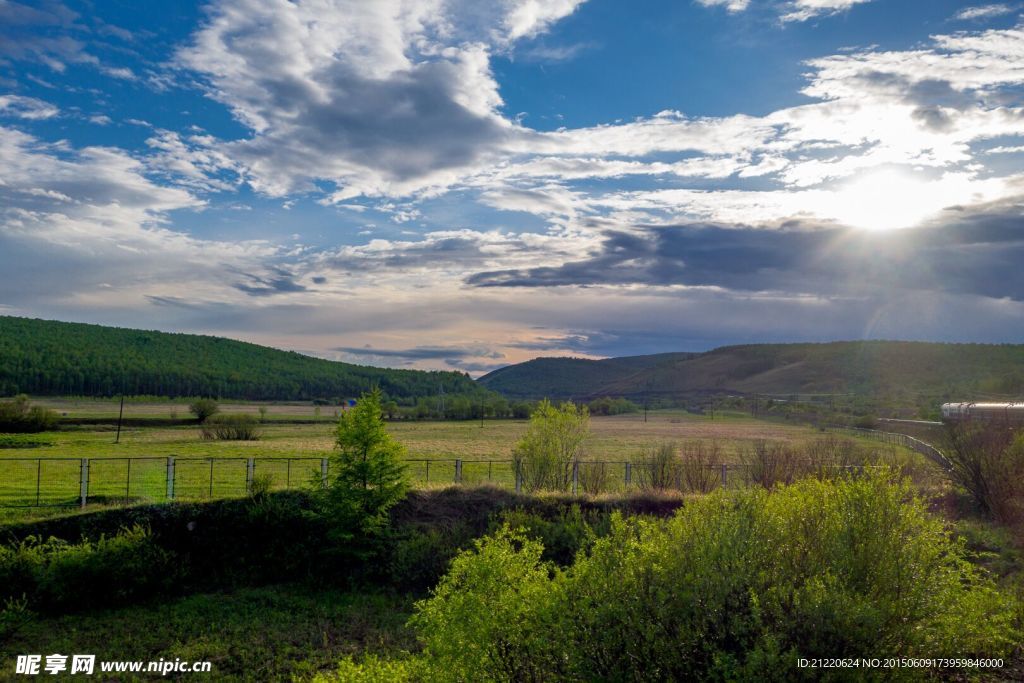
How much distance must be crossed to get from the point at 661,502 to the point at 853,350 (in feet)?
514

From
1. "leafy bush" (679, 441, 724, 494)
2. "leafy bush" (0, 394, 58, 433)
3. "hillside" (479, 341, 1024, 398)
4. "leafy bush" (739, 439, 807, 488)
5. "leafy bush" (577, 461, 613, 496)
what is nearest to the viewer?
"leafy bush" (739, 439, 807, 488)

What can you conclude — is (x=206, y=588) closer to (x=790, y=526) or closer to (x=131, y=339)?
(x=790, y=526)

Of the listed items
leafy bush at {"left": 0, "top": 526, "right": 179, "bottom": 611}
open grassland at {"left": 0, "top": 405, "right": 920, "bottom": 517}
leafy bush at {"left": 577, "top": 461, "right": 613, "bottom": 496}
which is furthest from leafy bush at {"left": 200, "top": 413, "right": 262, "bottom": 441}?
leafy bush at {"left": 0, "top": 526, "right": 179, "bottom": 611}

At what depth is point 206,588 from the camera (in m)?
21.0

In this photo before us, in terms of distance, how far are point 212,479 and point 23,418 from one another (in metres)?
48.4

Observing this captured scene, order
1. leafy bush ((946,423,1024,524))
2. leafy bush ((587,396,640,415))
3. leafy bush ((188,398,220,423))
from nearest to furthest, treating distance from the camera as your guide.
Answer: leafy bush ((946,423,1024,524)) → leafy bush ((188,398,220,423)) → leafy bush ((587,396,640,415))

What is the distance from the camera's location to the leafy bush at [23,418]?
2724 inches

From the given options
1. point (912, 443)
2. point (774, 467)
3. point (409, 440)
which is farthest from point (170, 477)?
point (409, 440)

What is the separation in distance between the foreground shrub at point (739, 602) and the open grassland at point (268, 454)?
44.9 ft

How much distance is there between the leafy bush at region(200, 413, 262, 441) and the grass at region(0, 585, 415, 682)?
193 ft

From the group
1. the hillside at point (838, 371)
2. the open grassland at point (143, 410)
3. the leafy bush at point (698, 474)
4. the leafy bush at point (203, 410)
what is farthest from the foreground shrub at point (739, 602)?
the hillside at point (838, 371)

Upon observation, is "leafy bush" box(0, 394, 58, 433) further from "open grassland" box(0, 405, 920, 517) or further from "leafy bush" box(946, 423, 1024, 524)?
"leafy bush" box(946, 423, 1024, 524)

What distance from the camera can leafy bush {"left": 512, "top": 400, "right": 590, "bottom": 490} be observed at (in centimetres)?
3344

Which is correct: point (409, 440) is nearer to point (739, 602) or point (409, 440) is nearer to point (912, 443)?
point (912, 443)
